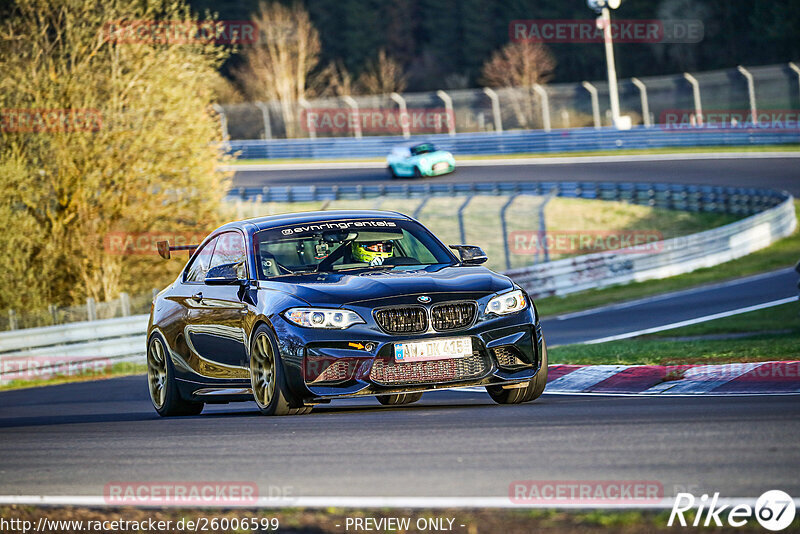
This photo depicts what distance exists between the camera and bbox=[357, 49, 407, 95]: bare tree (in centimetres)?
8656

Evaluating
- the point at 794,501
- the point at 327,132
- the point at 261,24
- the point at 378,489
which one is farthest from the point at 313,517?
the point at 261,24

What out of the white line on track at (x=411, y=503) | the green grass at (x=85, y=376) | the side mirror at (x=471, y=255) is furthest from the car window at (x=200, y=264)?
the green grass at (x=85, y=376)

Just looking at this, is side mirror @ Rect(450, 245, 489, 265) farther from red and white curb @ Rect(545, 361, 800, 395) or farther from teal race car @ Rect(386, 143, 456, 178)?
teal race car @ Rect(386, 143, 456, 178)

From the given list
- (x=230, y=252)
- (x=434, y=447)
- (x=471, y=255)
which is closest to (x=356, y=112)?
(x=230, y=252)

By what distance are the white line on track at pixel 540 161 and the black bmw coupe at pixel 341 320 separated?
90.3 feet

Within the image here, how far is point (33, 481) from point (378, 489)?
2285mm

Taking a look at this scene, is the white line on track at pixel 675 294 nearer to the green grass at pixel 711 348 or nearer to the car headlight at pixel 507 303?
the green grass at pixel 711 348

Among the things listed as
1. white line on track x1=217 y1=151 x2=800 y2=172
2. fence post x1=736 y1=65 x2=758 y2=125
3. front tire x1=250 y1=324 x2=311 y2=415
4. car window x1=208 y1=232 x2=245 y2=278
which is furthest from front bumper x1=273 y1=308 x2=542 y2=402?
fence post x1=736 y1=65 x2=758 y2=125

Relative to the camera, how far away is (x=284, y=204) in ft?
148

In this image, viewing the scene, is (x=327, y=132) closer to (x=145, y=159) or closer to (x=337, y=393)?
(x=145, y=159)

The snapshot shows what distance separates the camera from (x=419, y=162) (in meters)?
45.9

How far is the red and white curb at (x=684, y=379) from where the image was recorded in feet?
32.1

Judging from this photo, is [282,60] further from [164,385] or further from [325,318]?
[325,318]

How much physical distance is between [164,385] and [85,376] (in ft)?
34.5
